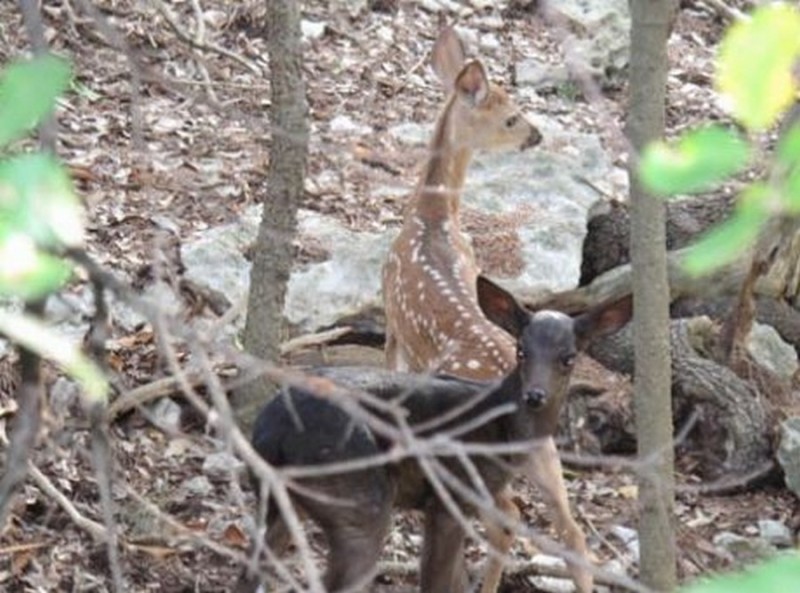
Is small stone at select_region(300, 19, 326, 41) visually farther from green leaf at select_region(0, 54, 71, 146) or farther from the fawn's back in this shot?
green leaf at select_region(0, 54, 71, 146)

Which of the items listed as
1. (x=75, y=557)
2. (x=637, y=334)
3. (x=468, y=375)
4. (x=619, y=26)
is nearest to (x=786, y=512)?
(x=468, y=375)

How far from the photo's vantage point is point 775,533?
7.30m

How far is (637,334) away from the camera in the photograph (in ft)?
18.5

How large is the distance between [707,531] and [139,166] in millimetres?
3412

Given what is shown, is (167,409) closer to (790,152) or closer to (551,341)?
(551,341)

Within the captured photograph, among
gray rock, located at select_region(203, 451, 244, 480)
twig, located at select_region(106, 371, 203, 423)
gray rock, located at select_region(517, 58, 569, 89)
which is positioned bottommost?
gray rock, located at select_region(203, 451, 244, 480)

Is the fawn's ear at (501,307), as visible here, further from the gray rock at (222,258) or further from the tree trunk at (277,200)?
the gray rock at (222,258)

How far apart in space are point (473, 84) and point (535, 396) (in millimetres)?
3288

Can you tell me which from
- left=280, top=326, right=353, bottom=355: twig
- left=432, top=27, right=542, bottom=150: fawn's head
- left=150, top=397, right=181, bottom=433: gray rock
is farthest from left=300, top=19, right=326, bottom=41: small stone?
left=150, top=397, right=181, bottom=433: gray rock

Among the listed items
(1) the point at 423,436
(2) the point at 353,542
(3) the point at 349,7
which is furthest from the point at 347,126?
(1) the point at 423,436

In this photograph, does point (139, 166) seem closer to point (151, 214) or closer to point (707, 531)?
point (151, 214)

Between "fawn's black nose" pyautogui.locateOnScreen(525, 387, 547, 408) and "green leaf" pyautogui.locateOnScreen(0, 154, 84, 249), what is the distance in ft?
13.5

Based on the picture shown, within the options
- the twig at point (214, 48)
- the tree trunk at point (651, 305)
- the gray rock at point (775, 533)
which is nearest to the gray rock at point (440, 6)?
the twig at point (214, 48)

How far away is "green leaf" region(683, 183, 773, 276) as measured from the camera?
1786 mm
